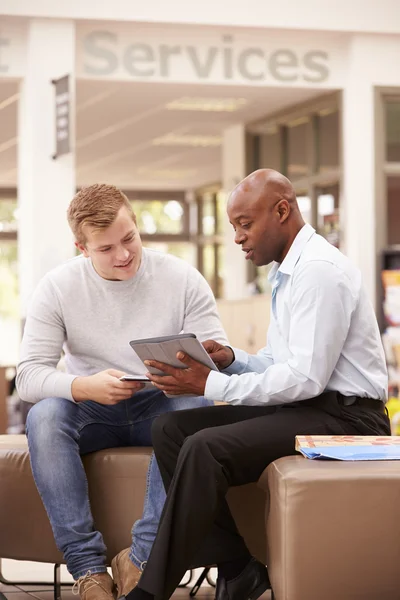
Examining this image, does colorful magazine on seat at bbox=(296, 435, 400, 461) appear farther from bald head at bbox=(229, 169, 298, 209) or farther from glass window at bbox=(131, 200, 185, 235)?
glass window at bbox=(131, 200, 185, 235)

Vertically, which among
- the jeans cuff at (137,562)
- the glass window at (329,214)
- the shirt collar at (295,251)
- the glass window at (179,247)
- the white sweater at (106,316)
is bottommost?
the jeans cuff at (137,562)

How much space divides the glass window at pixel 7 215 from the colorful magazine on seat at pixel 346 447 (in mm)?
13996

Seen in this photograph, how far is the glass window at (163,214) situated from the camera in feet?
54.5

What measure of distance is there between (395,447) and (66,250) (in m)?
5.65

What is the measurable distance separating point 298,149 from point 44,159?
3.19 m

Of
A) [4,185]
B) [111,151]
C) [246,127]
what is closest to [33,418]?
[246,127]

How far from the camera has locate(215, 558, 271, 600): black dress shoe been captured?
2.80 m

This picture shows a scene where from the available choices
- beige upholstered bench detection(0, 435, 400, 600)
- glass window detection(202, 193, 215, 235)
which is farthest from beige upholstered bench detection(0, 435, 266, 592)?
glass window detection(202, 193, 215, 235)

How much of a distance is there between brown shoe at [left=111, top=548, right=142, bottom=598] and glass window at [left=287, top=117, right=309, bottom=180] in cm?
739

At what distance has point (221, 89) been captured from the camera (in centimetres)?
869

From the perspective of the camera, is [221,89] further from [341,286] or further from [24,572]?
[341,286]

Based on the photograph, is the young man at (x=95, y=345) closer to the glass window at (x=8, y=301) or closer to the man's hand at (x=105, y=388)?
the man's hand at (x=105, y=388)

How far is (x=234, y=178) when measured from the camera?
460 inches

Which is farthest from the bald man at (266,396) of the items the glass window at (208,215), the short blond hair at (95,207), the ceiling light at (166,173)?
the glass window at (208,215)
